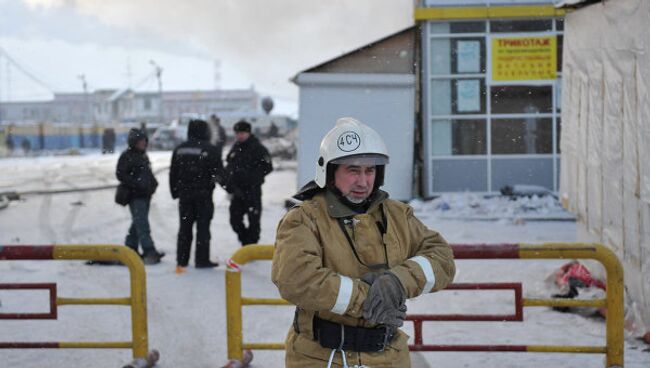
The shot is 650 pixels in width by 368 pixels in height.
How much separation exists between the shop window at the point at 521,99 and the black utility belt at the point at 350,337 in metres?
15.6

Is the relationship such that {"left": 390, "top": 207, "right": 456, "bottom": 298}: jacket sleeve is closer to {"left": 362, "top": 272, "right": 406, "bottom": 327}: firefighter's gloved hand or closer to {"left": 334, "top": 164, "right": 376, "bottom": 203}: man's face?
{"left": 362, "top": 272, "right": 406, "bottom": 327}: firefighter's gloved hand

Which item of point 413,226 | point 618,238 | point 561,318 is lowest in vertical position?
point 561,318

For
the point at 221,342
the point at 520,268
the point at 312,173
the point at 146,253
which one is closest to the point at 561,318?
the point at 520,268

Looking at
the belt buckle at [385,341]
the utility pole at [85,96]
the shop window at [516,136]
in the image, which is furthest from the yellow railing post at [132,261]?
the utility pole at [85,96]

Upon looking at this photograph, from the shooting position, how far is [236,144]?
1047cm

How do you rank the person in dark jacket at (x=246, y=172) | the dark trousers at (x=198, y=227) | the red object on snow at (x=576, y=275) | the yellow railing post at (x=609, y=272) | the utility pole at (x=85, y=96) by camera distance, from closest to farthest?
1. the yellow railing post at (x=609, y=272)
2. the red object on snow at (x=576, y=275)
3. the dark trousers at (x=198, y=227)
4. the person in dark jacket at (x=246, y=172)
5. the utility pole at (x=85, y=96)

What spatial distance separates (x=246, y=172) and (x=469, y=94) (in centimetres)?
914

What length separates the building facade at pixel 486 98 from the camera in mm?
17828

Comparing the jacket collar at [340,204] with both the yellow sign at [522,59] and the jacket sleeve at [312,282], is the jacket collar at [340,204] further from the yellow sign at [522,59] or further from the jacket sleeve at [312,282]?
the yellow sign at [522,59]

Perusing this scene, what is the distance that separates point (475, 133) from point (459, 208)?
286 centimetres

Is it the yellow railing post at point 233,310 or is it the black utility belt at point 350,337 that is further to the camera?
the yellow railing post at point 233,310

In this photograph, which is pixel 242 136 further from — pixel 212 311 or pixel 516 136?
pixel 516 136

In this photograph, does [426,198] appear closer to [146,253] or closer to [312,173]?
[312,173]

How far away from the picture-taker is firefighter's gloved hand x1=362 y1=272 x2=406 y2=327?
9.40ft
